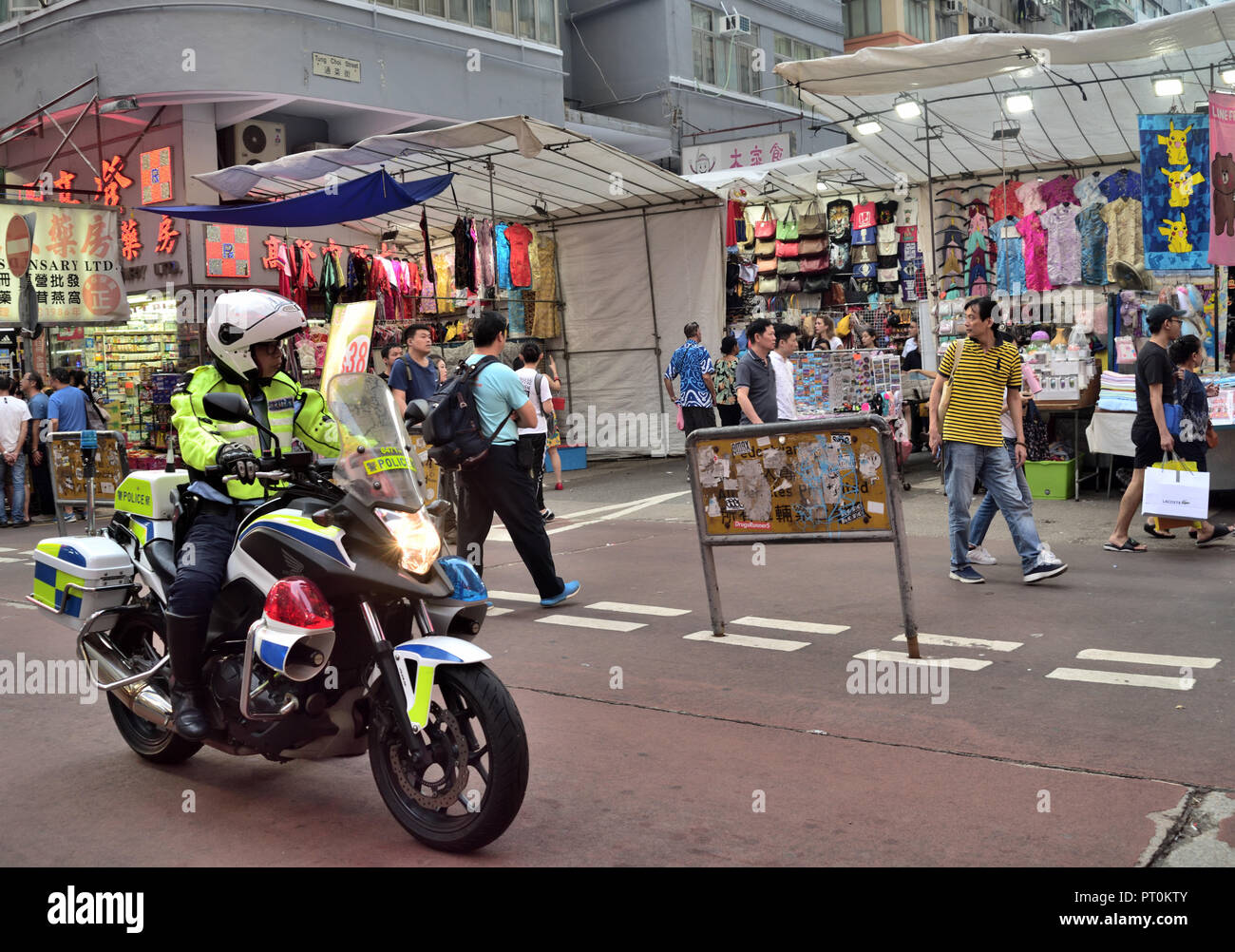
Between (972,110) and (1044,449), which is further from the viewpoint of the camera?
(972,110)

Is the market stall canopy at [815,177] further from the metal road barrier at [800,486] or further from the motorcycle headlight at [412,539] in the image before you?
the motorcycle headlight at [412,539]

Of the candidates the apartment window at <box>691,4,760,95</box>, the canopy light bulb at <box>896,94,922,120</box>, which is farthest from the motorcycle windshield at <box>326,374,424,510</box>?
the apartment window at <box>691,4,760,95</box>

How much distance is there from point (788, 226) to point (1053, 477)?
783 centimetres

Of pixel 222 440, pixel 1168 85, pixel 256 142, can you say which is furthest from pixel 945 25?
pixel 222 440

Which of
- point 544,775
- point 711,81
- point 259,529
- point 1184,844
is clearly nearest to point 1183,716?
point 1184,844

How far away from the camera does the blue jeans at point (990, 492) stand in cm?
829

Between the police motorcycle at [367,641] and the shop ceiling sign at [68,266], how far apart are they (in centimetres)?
1332

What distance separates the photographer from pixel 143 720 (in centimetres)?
518

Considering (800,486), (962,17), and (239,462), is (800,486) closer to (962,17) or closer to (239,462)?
(239,462)

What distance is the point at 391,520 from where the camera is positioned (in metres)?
3.98

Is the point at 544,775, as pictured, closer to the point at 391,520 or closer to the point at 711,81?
the point at 391,520

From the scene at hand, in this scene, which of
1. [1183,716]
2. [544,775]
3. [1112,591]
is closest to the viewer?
[544,775]

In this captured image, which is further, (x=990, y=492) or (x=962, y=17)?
(x=962, y=17)

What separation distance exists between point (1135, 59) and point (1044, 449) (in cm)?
388
